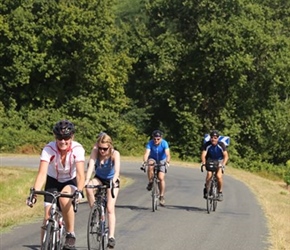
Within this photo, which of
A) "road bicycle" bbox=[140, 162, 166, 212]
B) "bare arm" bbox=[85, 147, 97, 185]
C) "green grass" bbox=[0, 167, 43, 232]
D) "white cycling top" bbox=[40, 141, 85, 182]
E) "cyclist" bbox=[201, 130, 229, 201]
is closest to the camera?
"white cycling top" bbox=[40, 141, 85, 182]

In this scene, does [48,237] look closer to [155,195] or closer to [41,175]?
[41,175]

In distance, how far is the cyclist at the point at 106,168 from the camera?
36.7 ft

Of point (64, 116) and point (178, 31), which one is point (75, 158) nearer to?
point (64, 116)

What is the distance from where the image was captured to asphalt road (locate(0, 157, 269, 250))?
12.4 m

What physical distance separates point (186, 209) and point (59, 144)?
10.1 m

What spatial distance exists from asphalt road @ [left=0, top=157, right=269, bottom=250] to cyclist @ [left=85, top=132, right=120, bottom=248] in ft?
2.57

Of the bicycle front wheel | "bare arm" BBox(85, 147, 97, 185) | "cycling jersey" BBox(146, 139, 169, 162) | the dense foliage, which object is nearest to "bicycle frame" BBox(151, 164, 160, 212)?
"cycling jersey" BBox(146, 139, 169, 162)

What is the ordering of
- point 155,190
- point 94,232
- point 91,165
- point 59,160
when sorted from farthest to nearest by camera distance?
point 155,190 < point 91,165 < point 94,232 < point 59,160

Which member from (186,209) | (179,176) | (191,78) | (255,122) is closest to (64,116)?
(191,78)

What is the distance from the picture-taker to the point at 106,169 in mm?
11656

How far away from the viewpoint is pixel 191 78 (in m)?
54.7

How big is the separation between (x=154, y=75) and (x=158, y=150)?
36.8 meters

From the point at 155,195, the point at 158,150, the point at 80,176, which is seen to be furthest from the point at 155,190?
the point at 80,176

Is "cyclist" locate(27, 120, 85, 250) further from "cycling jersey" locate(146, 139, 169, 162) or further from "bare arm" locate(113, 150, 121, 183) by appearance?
"cycling jersey" locate(146, 139, 169, 162)
